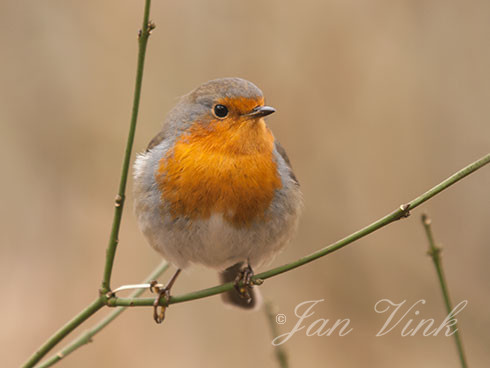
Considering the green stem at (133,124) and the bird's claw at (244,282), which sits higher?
the green stem at (133,124)

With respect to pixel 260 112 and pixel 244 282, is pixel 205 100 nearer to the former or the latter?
pixel 260 112

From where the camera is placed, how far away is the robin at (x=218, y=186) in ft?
9.79

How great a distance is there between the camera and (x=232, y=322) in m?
5.31

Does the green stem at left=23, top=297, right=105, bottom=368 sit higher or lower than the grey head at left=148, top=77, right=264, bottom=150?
lower

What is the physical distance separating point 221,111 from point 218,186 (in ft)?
1.46

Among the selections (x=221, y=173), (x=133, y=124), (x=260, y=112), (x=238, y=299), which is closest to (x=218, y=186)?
(x=221, y=173)

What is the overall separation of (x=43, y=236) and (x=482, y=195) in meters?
3.56

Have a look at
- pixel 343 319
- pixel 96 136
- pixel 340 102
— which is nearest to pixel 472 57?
pixel 340 102

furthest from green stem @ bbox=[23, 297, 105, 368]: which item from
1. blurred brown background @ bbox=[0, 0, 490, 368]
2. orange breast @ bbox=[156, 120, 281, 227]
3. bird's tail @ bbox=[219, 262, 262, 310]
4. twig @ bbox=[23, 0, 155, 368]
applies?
blurred brown background @ bbox=[0, 0, 490, 368]

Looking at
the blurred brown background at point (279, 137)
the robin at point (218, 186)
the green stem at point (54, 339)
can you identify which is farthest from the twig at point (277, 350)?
the blurred brown background at point (279, 137)

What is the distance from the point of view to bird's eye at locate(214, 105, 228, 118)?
10.4ft

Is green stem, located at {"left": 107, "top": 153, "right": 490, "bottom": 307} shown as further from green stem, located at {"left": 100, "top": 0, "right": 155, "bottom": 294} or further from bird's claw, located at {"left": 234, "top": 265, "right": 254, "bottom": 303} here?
bird's claw, located at {"left": 234, "top": 265, "right": 254, "bottom": 303}

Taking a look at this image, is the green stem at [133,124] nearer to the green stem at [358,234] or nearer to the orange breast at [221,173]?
the green stem at [358,234]

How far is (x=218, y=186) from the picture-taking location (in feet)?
9.71
